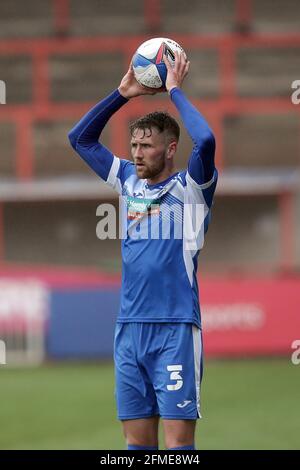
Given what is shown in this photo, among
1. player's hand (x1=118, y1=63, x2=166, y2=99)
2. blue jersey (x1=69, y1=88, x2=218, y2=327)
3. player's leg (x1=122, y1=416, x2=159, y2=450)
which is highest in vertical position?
player's hand (x1=118, y1=63, x2=166, y2=99)

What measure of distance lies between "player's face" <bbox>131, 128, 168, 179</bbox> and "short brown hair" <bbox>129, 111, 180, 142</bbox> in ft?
0.10

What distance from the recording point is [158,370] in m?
5.25

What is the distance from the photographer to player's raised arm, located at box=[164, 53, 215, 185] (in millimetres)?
5086

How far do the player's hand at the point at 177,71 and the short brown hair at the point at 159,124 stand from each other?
0.18 m

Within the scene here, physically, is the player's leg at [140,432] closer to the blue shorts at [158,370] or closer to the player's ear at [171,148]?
the blue shorts at [158,370]

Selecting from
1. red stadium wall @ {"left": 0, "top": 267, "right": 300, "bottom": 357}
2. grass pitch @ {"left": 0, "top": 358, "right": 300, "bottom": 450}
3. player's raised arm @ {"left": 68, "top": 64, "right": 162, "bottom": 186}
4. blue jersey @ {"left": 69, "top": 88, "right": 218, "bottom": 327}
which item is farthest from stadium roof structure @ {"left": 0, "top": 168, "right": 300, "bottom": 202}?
blue jersey @ {"left": 69, "top": 88, "right": 218, "bottom": 327}

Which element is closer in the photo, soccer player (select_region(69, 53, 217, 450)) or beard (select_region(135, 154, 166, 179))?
soccer player (select_region(69, 53, 217, 450))

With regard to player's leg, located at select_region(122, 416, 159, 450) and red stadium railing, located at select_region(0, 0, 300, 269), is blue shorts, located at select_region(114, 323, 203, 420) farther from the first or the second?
red stadium railing, located at select_region(0, 0, 300, 269)

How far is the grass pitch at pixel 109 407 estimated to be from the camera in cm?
862

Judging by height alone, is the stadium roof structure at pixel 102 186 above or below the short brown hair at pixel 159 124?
above

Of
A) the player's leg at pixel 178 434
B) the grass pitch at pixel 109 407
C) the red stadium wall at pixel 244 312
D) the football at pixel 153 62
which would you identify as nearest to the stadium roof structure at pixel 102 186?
the red stadium wall at pixel 244 312

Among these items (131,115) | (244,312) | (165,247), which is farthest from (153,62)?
(131,115)

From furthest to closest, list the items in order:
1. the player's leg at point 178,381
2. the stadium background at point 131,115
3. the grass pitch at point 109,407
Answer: the stadium background at point 131,115 → the grass pitch at point 109,407 → the player's leg at point 178,381
